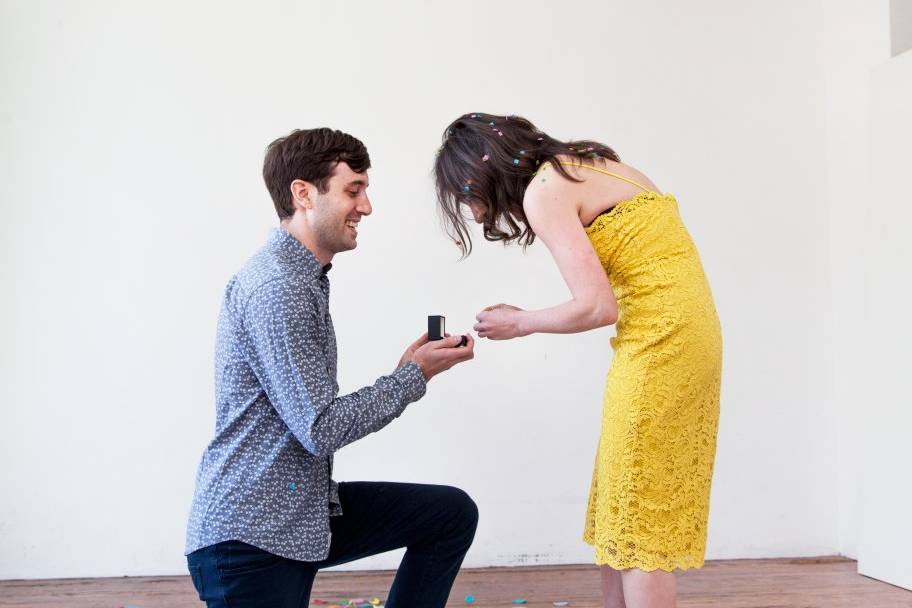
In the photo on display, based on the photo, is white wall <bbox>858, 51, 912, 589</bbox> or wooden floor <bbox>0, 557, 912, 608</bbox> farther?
white wall <bbox>858, 51, 912, 589</bbox>

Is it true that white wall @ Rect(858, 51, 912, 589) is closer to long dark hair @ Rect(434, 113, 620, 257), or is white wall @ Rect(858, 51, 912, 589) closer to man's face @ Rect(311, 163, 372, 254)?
long dark hair @ Rect(434, 113, 620, 257)

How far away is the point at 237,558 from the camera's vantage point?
176cm

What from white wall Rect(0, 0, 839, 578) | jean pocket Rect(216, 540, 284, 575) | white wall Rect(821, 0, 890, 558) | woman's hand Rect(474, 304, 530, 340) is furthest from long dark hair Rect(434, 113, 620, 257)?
white wall Rect(821, 0, 890, 558)

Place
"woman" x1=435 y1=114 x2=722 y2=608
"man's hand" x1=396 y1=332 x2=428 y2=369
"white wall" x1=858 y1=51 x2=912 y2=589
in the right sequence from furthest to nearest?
"white wall" x1=858 y1=51 x2=912 y2=589 < "man's hand" x1=396 y1=332 x2=428 y2=369 < "woman" x1=435 y1=114 x2=722 y2=608

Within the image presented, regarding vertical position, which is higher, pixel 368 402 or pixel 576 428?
pixel 368 402

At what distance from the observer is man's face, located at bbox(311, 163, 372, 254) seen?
1996mm

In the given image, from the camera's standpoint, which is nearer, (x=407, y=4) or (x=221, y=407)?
(x=221, y=407)

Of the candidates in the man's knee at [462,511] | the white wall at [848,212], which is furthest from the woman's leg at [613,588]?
the white wall at [848,212]

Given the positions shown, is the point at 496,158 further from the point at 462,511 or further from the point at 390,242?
the point at 390,242

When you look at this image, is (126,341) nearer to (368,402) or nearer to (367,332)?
(367,332)

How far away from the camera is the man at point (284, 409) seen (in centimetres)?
175

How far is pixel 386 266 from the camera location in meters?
3.63

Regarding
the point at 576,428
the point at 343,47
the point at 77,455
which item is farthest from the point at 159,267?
the point at 576,428

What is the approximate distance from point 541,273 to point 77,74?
1962mm
